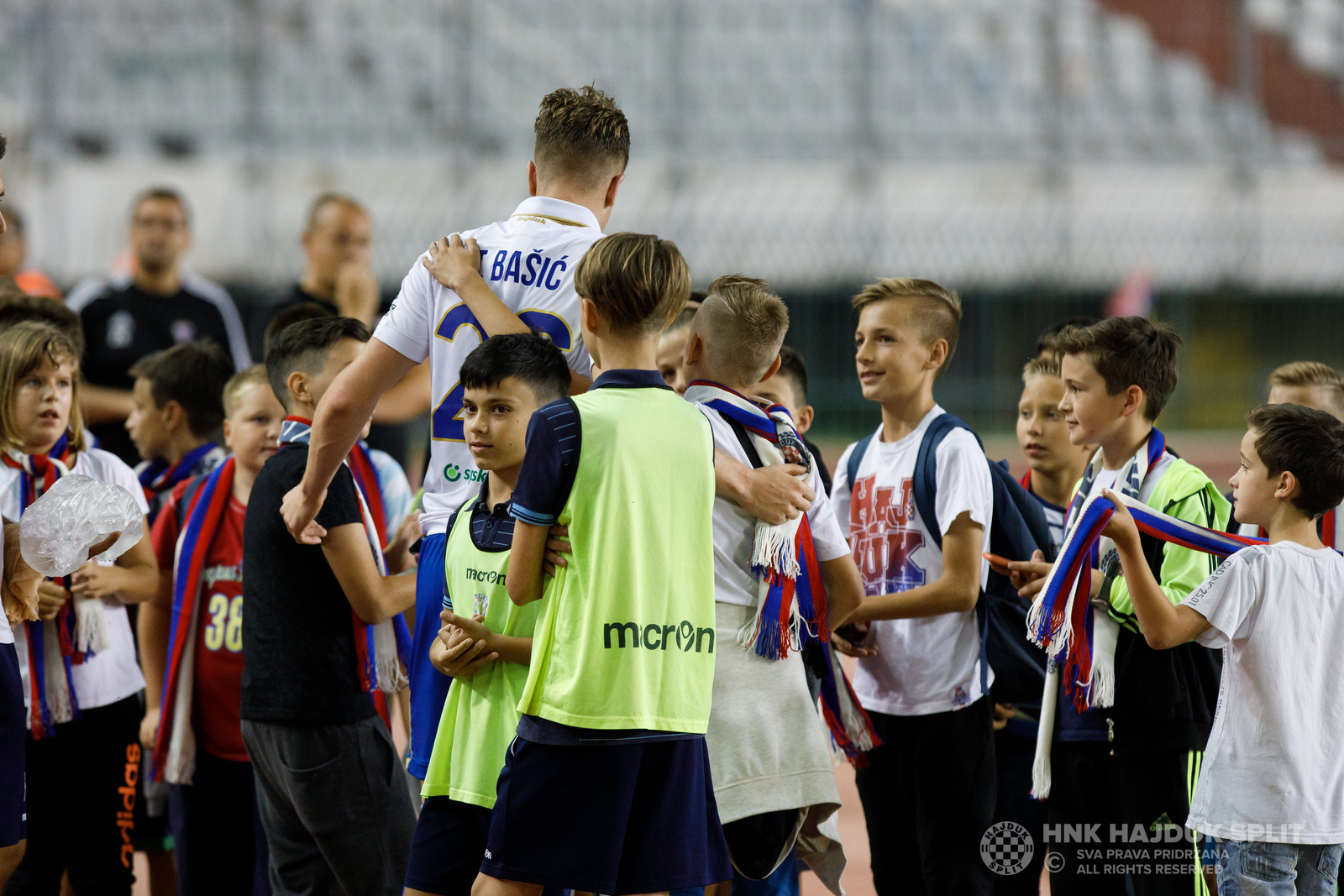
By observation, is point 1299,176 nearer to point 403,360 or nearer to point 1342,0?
point 1342,0

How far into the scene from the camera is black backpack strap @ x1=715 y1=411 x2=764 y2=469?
3068mm

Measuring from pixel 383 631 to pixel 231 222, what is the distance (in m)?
15.1

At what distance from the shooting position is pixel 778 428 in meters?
3.13

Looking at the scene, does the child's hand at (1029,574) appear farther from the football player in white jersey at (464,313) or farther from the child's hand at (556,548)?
the child's hand at (556,548)

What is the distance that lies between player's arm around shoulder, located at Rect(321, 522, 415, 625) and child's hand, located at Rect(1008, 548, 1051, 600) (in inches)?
60.7

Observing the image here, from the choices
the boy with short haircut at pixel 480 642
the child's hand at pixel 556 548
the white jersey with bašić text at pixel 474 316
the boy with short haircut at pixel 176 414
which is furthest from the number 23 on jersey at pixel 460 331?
the boy with short haircut at pixel 176 414

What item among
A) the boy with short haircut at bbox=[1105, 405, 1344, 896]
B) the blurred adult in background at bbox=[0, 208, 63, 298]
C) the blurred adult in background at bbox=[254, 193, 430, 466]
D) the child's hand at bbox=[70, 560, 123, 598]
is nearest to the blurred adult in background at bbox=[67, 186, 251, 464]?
the blurred adult in background at bbox=[0, 208, 63, 298]

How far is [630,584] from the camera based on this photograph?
2.59m

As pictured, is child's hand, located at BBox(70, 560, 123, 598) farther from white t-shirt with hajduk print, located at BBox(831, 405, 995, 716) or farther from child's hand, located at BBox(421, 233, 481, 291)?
white t-shirt with hajduk print, located at BBox(831, 405, 995, 716)

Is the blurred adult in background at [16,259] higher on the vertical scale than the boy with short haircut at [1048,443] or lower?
higher

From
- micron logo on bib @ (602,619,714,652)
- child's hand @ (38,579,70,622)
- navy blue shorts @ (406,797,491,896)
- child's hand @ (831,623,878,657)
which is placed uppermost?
child's hand @ (38,579,70,622)

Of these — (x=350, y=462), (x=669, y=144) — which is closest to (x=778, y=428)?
(x=350, y=462)

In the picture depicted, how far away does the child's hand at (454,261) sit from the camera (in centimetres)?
315

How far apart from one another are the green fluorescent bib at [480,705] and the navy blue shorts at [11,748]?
999 millimetres
